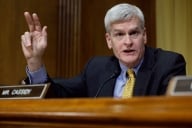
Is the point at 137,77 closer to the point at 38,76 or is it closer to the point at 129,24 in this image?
the point at 129,24

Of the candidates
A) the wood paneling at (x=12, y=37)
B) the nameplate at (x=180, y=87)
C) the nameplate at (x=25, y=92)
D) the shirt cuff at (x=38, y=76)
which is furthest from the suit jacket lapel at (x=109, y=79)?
the wood paneling at (x=12, y=37)

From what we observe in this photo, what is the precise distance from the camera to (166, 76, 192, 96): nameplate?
2.11 ft

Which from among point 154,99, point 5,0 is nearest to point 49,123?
point 154,99

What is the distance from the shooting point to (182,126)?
0.48m

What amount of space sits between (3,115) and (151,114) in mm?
300

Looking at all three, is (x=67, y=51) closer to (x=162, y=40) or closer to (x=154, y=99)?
(x=162, y=40)

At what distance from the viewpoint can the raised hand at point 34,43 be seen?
139 cm

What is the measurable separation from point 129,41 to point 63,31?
4.34 feet

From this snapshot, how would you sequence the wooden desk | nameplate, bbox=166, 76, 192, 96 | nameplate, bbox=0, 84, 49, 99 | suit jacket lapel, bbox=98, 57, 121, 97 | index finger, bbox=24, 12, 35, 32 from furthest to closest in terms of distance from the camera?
suit jacket lapel, bbox=98, 57, 121, 97, index finger, bbox=24, 12, 35, 32, nameplate, bbox=0, 84, 49, 99, nameplate, bbox=166, 76, 192, 96, the wooden desk

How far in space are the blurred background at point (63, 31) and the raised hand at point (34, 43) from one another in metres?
1.20

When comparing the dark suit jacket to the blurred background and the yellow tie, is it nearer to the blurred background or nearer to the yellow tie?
the yellow tie

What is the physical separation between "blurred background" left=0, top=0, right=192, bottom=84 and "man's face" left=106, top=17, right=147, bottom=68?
1160 mm

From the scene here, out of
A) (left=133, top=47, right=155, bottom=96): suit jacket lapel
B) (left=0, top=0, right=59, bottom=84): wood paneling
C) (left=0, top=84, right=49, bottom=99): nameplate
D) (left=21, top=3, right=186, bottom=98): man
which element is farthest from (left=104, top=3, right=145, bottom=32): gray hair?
(left=0, top=0, right=59, bottom=84): wood paneling

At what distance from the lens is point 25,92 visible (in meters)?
0.99
